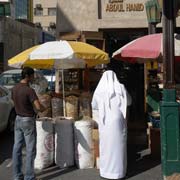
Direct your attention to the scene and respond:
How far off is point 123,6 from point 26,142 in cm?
878

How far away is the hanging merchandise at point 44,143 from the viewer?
812 centimetres

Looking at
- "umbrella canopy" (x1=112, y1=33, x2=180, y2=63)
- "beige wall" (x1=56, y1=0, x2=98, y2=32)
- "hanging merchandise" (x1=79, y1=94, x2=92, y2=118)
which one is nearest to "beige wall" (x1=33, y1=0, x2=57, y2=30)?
"beige wall" (x1=56, y1=0, x2=98, y2=32)

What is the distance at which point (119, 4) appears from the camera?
1470 cm

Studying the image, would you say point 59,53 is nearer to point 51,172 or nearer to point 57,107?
point 57,107

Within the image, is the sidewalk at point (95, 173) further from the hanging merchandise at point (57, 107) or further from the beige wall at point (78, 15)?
the beige wall at point (78, 15)

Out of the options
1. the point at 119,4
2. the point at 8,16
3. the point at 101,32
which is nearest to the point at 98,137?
the point at 101,32

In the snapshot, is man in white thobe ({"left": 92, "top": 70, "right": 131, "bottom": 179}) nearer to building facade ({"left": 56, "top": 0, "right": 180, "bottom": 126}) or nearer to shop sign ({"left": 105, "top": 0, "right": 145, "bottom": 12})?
building facade ({"left": 56, "top": 0, "right": 180, "bottom": 126})

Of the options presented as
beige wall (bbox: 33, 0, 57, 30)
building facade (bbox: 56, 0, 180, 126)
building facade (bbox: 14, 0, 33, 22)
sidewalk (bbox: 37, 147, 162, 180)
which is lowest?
sidewalk (bbox: 37, 147, 162, 180)

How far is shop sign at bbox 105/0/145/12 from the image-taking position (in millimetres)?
14711

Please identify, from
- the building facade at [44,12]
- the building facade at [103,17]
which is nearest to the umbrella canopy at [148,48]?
the building facade at [103,17]

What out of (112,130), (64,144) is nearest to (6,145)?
(64,144)

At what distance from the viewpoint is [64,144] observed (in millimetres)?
8219

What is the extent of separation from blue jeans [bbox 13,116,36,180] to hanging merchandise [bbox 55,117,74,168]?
118cm

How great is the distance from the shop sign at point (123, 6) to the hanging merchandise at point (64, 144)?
7.35 metres
